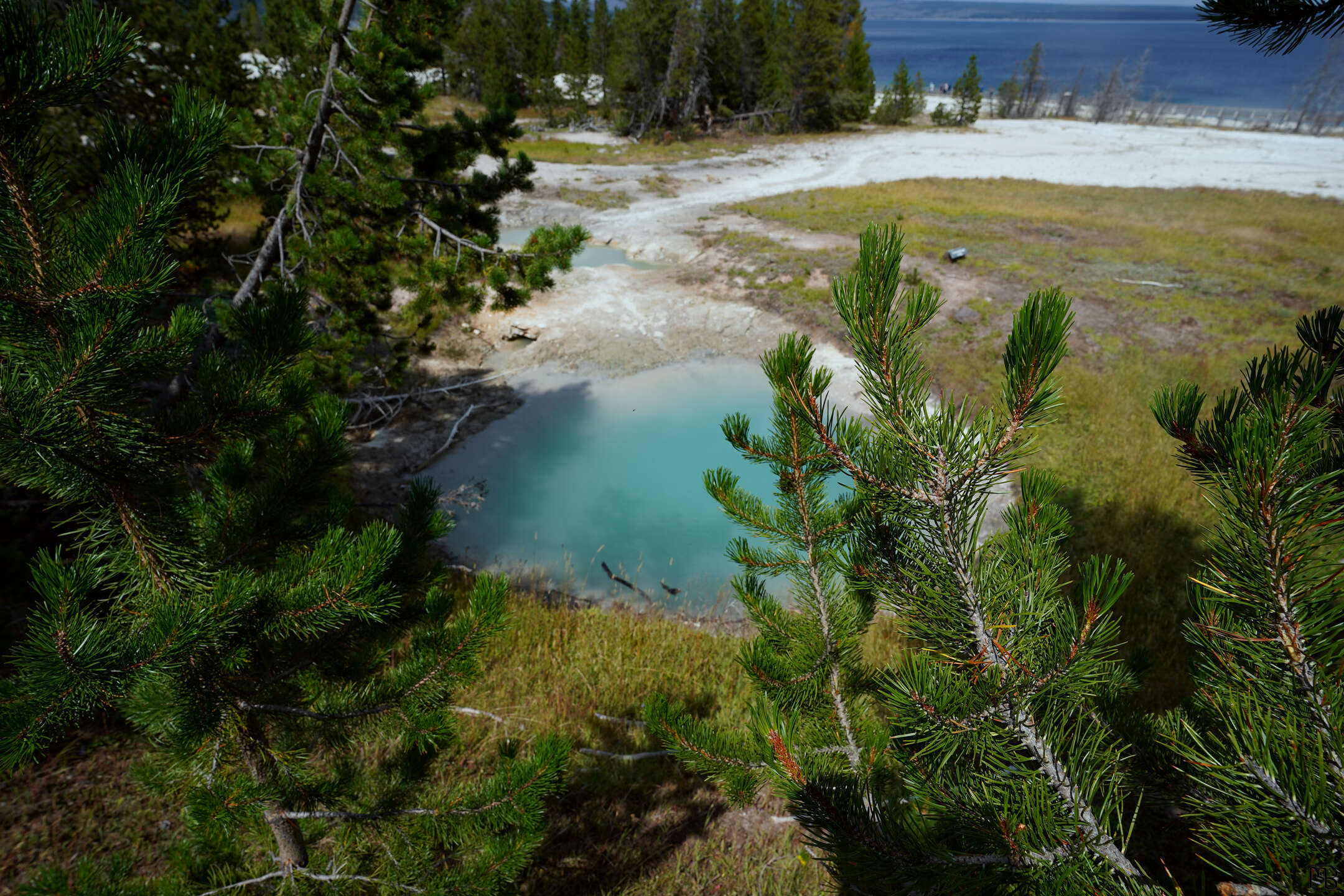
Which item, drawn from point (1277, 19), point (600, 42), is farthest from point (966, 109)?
point (1277, 19)

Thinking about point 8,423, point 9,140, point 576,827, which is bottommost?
point 576,827

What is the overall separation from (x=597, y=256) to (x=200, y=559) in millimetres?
13781

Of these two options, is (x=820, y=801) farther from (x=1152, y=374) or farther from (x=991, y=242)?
(x=991, y=242)

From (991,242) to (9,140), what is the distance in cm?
1742

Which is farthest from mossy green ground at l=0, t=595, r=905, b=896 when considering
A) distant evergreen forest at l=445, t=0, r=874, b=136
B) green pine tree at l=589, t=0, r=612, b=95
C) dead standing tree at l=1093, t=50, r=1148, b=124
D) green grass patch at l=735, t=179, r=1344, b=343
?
dead standing tree at l=1093, t=50, r=1148, b=124

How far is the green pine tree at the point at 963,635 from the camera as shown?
964mm

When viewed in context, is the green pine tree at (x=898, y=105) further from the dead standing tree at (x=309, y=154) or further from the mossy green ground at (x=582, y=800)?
the mossy green ground at (x=582, y=800)

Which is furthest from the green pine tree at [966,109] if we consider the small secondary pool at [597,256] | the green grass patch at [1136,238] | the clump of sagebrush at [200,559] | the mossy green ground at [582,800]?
the clump of sagebrush at [200,559]

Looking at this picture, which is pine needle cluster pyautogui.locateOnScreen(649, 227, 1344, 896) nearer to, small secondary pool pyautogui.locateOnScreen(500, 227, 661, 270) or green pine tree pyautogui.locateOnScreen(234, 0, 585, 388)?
green pine tree pyautogui.locateOnScreen(234, 0, 585, 388)

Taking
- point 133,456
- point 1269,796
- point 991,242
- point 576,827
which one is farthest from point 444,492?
point 991,242

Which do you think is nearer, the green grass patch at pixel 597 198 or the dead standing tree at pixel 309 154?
the dead standing tree at pixel 309 154

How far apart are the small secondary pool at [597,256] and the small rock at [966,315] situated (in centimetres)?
635

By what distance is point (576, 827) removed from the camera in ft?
9.74

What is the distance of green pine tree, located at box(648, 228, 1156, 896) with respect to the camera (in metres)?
0.96
